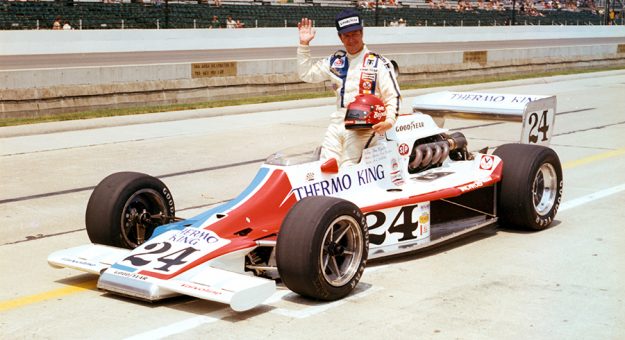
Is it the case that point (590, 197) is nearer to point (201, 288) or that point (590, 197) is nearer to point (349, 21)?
point (349, 21)

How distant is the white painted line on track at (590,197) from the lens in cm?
977

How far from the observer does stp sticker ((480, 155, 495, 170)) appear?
8445 mm

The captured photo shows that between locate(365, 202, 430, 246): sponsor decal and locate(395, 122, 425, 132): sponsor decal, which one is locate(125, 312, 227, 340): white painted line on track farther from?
locate(395, 122, 425, 132): sponsor decal

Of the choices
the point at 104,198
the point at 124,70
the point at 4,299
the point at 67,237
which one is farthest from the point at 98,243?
the point at 124,70

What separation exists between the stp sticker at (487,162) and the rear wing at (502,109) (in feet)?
3.95

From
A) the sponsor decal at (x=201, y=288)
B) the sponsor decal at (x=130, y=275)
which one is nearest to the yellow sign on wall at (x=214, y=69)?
the sponsor decal at (x=130, y=275)

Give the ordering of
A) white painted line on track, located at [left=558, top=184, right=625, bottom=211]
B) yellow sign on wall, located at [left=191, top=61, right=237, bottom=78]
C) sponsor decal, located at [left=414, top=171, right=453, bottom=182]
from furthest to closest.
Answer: yellow sign on wall, located at [left=191, top=61, right=237, bottom=78] → white painted line on track, located at [left=558, top=184, right=625, bottom=211] → sponsor decal, located at [left=414, top=171, right=453, bottom=182]

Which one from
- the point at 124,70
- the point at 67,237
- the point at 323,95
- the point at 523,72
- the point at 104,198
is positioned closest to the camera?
the point at 104,198

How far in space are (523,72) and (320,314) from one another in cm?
2642

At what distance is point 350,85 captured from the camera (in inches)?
308

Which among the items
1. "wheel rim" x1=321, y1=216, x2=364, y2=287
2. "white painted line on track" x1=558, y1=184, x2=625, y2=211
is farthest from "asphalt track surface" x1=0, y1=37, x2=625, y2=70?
"wheel rim" x1=321, y1=216, x2=364, y2=287

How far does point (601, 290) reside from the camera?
670 centimetres

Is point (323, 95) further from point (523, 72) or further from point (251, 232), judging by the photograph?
point (251, 232)

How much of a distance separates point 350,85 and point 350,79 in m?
0.05
